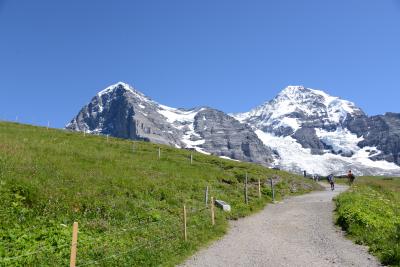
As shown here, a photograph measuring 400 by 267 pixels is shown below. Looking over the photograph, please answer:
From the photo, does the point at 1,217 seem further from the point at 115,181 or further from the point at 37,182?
the point at 115,181

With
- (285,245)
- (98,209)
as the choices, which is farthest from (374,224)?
(98,209)

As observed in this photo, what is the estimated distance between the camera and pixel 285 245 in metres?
23.4

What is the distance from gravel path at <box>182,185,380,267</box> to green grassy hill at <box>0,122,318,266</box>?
1130mm

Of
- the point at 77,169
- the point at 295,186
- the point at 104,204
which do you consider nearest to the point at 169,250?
the point at 104,204

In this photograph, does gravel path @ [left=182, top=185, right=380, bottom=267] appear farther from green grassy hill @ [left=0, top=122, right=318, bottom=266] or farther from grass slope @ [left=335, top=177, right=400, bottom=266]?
green grassy hill @ [left=0, top=122, right=318, bottom=266]

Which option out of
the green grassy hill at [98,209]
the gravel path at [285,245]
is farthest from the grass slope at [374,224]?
the green grassy hill at [98,209]

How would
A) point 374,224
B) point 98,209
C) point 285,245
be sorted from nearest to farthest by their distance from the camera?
point 285,245 < point 98,209 < point 374,224

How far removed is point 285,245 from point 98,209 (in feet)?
32.4

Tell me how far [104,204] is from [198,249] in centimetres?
600

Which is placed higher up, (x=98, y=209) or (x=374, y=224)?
(x=98, y=209)

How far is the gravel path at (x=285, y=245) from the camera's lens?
65.1 ft

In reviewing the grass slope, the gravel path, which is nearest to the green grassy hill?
the gravel path

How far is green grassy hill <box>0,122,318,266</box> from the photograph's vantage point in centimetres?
1809

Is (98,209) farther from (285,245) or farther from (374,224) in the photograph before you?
(374,224)
